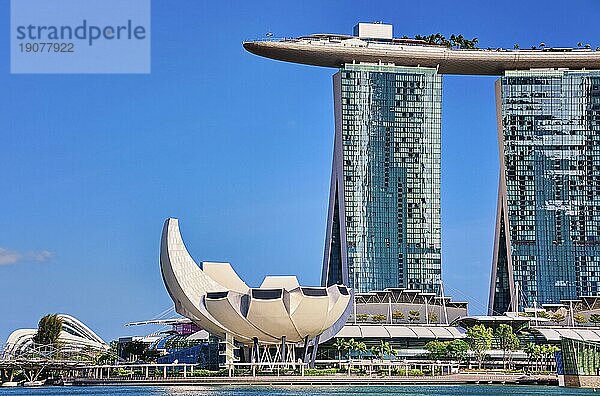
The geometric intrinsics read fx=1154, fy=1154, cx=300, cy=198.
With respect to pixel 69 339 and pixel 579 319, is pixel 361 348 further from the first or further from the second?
pixel 69 339

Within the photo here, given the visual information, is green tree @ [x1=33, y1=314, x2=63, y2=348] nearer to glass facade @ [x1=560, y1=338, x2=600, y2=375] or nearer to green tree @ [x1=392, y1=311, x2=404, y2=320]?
green tree @ [x1=392, y1=311, x2=404, y2=320]

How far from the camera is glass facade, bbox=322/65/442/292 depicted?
129 meters

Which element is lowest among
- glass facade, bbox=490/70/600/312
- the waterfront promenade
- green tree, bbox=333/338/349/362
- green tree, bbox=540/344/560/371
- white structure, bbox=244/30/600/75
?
the waterfront promenade

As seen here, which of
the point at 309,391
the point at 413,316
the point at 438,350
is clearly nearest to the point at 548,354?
the point at 438,350

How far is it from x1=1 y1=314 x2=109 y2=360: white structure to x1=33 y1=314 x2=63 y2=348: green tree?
4.27 feet

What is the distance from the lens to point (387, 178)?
429 ft

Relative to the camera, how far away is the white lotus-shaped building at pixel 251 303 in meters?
91.9

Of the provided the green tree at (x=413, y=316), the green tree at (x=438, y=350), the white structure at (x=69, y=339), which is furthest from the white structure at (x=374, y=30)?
the white structure at (x=69, y=339)

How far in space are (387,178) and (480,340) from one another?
2462cm

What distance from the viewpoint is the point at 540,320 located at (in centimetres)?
12369

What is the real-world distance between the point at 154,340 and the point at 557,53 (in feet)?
192

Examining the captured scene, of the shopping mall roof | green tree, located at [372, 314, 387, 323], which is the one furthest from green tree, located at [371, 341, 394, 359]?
green tree, located at [372, 314, 387, 323]

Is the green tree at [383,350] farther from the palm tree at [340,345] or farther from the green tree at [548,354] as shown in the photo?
the green tree at [548,354]

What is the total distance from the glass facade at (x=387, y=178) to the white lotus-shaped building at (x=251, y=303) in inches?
1143
